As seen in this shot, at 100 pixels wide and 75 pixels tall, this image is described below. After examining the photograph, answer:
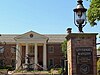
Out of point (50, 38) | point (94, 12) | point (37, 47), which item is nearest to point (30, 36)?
point (37, 47)

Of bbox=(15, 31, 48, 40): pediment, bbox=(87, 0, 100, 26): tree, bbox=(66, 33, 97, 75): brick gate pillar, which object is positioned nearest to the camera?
bbox=(66, 33, 97, 75): brick gate pillar

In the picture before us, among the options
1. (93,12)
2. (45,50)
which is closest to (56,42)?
(45,50)

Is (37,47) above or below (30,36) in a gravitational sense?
below

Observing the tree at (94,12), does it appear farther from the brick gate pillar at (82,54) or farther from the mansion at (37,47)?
the mansion at (37,47)

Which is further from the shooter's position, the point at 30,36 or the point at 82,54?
the point at 30,36

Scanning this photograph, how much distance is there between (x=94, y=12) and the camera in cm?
2414

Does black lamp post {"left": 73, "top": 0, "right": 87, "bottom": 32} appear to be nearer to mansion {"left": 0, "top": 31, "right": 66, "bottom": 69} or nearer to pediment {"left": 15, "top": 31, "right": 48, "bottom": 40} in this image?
mansion {"left": 0, "top": 31, "right": 66, "bottom": 69}

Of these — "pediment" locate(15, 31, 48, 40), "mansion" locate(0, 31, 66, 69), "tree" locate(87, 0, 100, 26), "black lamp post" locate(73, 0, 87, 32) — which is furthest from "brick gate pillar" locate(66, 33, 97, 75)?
"pediment" locate(15, 31, 48, 40)

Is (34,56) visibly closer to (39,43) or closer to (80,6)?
(39,43)

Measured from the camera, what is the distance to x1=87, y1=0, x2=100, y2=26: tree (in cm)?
2383

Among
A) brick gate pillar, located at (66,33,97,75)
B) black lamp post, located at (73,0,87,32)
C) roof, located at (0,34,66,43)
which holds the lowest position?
brick gate pillar, located at (66,33,97,75)

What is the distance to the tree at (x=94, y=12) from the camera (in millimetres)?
23828

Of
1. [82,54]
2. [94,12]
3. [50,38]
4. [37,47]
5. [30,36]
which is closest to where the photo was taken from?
[82,54]

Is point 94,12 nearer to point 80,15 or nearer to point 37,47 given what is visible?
point 80,15
